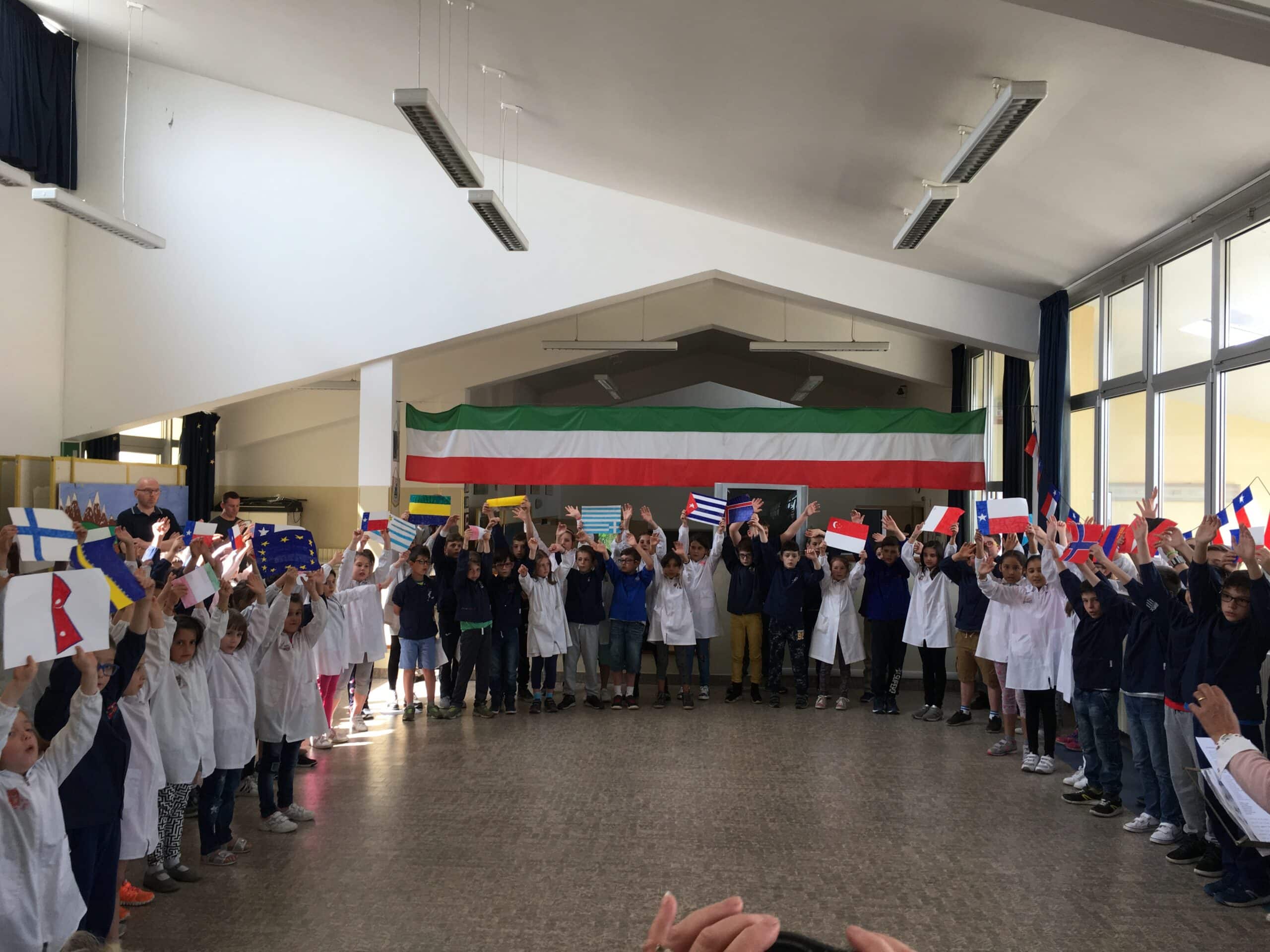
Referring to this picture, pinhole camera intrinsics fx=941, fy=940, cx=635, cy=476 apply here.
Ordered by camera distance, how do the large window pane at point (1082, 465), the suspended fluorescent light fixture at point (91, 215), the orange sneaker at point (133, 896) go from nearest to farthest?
the orange sneaker at point (133, 896) < the suspended fluorescent light fixture at point (91, 215) < the large window pane at point (1082, 465)

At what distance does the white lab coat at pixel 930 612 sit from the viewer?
756 cm

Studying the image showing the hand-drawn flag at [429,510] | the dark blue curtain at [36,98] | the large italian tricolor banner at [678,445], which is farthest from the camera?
the large italian tricolor banner at [678,445]

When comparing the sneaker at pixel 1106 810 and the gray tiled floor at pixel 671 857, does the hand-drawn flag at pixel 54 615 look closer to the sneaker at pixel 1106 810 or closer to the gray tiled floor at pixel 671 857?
the gray tiled floor at pixel 671 857

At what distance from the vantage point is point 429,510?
358 inches

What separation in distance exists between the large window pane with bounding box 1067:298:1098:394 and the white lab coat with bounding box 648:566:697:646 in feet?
13.0

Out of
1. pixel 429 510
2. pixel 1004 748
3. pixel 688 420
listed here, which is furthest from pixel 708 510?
pixel 1004 748

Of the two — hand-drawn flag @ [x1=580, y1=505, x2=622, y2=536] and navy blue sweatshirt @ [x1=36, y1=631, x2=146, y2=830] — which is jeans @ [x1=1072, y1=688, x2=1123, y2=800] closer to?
hand-drawn flag @ [x1=580, y1=505, x2=622, y2=536]

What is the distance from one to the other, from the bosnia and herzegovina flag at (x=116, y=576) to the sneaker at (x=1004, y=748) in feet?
17.4

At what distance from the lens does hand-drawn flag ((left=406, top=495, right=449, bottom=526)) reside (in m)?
8.80

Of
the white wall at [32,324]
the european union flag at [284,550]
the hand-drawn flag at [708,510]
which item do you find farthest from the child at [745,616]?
the white wall at [32,324]

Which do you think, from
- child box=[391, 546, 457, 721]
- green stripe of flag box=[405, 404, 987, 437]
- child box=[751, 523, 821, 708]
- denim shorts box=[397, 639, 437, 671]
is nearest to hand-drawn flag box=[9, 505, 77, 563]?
child box=[391, 546, 457, 721]

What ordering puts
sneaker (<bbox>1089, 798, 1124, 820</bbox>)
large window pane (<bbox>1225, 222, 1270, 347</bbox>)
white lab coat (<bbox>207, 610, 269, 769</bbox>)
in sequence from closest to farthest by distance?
white lab coat (<bbox>207, 610, 269, 769</bbox>) → sneaker (<bbox>1089, 798, 1124, 820</bbox>) → large window pane (<bbox>1225, 222, 1270, 347</bbox>)

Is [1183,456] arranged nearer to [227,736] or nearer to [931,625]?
[931,625]

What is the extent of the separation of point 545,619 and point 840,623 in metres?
2.54
